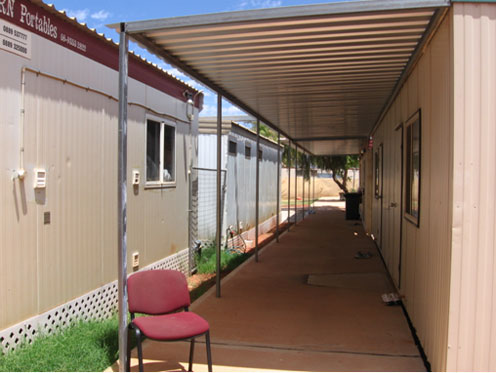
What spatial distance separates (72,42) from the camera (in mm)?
4688

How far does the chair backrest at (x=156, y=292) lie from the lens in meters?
3.32

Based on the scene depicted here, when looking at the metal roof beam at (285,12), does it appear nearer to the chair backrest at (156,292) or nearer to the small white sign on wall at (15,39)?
the small white sign on wall at (15,39)

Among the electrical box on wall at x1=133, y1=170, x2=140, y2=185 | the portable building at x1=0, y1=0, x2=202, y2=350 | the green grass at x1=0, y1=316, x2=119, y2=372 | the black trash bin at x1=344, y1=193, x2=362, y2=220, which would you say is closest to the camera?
the green grass at x1=0, y1=316, x2=119, y2=372

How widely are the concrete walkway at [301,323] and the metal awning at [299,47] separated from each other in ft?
8.75

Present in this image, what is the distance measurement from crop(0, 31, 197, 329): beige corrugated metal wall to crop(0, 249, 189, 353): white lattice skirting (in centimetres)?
7

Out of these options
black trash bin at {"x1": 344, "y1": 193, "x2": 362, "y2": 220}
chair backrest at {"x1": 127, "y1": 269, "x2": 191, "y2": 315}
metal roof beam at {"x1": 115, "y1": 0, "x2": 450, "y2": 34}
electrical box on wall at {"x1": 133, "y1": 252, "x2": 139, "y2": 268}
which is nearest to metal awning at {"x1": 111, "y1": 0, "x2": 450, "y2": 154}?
metal roof beam at {"x1": 115, "y1": 0, "x2": 450, "y2": 34}

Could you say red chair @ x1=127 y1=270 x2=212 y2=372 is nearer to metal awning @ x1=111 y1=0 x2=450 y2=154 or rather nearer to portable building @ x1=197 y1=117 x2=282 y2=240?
metal awning @ x1=111 y1=0 x2=450 y2=154

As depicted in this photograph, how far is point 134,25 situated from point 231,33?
0.78 m

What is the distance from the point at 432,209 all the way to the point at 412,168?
4.76ft

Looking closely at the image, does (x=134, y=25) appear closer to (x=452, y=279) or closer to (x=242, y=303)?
(x=452, y=279)

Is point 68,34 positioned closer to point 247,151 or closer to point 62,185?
point 62,185

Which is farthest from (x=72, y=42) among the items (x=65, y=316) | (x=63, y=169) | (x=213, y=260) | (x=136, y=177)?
(x=213, y=260)

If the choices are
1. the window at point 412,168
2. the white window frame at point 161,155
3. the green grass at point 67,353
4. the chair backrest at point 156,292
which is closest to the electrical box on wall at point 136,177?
the white window frame at point 161,155

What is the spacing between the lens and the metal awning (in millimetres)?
3342
